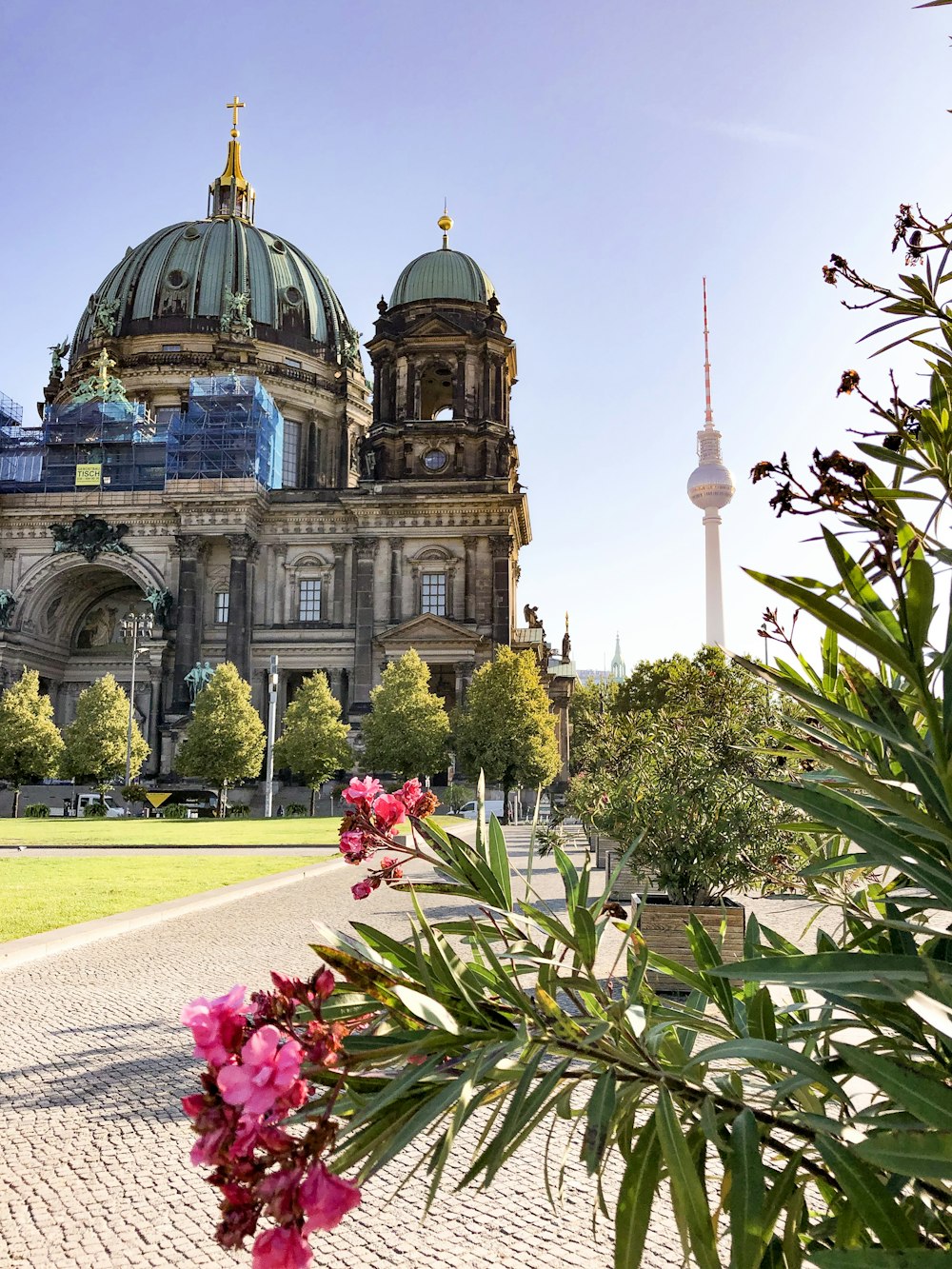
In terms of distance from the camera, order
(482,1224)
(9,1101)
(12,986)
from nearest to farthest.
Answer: (482,1224)
(9,1101)
(12,986)

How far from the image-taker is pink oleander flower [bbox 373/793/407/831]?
2334 mm

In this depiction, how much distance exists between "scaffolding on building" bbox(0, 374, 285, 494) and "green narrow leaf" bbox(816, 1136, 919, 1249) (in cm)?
5358

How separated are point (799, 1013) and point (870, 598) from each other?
1.19 meters

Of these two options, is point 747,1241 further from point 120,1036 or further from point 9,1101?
point 120,1036

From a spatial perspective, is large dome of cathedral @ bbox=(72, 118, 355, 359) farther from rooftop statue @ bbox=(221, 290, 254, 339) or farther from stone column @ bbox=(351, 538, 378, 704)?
stone column @ bbox=(351, 538, 378, 704)

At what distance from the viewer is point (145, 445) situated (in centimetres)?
5544

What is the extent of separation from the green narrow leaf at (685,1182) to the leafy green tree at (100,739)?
42.8 metres

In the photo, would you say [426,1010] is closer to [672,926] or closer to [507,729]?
[672,926]

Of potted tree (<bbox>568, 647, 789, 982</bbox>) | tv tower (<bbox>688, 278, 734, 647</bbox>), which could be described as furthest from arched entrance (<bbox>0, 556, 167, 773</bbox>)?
tv tower (<bbox>688, 278, 734, 647</bbox>)

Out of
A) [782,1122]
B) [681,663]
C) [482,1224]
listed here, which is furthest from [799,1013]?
[681,663]

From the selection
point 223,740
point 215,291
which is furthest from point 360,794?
point 215,291

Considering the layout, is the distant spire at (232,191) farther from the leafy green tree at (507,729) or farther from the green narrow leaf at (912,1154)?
the green narrow leaf at (912,1154)

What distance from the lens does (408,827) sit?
93.2 inches

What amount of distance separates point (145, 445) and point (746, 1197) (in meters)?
58.0
